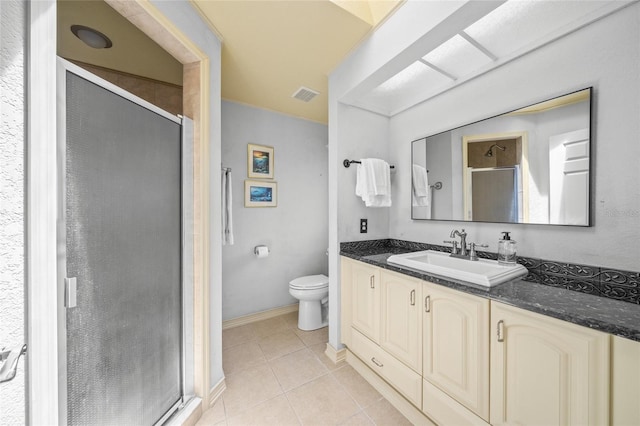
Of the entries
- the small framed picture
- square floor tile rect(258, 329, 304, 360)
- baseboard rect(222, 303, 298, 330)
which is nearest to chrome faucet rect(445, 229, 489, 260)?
square floor tile rect(258, 329, 304, 360)

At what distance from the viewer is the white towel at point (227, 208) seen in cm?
192

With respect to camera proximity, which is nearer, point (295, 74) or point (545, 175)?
point (545, 175)

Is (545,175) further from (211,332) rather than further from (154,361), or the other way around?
(154,361)

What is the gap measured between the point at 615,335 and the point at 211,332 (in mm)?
1849

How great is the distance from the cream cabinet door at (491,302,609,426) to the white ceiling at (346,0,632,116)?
4.52 ft

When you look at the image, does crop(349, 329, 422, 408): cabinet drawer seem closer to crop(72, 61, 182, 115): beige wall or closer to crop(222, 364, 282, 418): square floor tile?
crop(222, 364, 282, 418): square floor tile

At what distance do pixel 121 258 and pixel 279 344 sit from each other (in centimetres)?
159

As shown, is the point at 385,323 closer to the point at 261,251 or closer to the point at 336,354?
the point at 336,354

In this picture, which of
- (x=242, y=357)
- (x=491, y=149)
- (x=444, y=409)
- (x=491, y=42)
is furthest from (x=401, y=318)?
(x=491, y=42)

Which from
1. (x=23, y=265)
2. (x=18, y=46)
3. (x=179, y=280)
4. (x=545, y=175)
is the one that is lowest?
(x=179, y=280)

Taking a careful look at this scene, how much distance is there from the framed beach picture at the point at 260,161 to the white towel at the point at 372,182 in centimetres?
116

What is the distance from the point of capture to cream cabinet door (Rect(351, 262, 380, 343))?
1542 millimetres

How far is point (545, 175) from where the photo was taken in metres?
1.24

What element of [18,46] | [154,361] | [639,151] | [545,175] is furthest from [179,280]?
[639,151]
